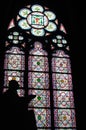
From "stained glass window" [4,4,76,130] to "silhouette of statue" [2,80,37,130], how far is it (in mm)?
1824

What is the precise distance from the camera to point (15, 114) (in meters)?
6.28

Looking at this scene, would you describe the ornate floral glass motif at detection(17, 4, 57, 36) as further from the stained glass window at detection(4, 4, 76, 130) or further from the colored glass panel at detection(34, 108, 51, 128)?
the colored glass panel at detection(34, 108, 51, 128)

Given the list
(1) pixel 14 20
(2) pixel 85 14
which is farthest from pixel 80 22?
(1) pixel 14 20

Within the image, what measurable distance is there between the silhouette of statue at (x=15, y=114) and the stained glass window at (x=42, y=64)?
1.82 meters

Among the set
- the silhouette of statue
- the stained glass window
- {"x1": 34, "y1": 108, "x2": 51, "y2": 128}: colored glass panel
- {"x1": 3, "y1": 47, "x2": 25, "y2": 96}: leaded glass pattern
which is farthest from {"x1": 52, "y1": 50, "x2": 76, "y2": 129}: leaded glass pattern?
the silhouette of statue

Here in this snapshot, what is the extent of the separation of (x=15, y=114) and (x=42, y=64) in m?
2.84

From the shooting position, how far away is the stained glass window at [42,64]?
8375mm

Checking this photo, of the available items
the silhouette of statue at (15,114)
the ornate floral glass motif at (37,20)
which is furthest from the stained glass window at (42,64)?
the silhouette of statue at (15,114)

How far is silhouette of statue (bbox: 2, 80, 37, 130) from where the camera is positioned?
6203 millimetres

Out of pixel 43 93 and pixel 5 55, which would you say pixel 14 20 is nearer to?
pixel 5 55

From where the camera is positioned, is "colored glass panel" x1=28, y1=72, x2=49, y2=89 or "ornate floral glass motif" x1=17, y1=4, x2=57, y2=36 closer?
"colored glass panel" x1=28, y1=72, x2=49, y2=89

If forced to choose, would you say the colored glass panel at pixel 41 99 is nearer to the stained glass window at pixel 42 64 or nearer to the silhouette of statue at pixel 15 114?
the stained glass window at pixel 42 64

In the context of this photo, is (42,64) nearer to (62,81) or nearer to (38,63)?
(38,63)

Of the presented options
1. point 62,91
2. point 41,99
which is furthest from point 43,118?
point 62,91
